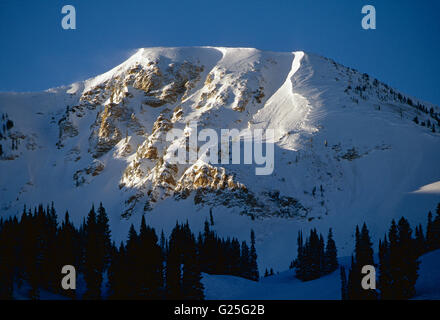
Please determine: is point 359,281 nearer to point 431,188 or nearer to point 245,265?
point 245,265

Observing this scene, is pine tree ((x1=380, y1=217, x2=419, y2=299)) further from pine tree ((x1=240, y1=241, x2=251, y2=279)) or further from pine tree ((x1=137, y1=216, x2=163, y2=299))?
pine tree ((x1=240, y1=241, x2=251, y2=279))

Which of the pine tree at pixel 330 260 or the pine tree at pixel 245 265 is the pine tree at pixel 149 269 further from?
the pine tree at pixel 330 260

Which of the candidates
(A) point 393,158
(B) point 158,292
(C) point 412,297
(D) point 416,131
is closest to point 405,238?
(C) point 412,297

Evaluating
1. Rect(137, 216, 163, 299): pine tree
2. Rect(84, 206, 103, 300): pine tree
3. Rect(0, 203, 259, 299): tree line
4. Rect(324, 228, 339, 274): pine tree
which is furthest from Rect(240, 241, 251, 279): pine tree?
Rect(84, 206, 103, 300): pine tree

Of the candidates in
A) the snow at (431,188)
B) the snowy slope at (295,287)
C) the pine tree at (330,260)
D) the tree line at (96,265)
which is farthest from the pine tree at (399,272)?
the snow at (431,188)

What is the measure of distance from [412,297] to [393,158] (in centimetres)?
12061

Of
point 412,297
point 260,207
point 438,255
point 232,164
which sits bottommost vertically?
point 412,297

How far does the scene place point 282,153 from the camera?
187375 millimetres

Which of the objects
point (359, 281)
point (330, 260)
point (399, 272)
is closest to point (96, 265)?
point (359, 281)

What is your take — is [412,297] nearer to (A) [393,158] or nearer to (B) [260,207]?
(B) [260,207]

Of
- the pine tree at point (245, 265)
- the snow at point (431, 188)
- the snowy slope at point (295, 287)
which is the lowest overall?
the snowy slope at point (295, 287)

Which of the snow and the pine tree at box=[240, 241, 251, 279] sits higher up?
the snow

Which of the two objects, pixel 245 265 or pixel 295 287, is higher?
pixel 245 265

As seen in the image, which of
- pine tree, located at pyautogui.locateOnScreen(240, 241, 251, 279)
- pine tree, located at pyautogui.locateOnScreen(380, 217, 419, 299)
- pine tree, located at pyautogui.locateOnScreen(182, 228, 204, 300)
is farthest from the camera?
pine tree, located at pyautogui.locateOnScreen(240, 241, 251, 279)
